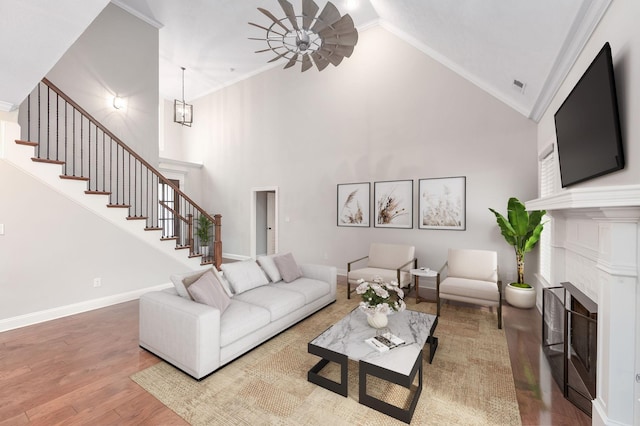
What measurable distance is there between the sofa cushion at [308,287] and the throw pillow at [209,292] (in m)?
0.95

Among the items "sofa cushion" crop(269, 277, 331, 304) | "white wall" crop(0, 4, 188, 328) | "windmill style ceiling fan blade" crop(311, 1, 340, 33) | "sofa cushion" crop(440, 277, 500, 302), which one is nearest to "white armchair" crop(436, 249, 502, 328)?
"sofa cushion" crop(440, 277, 500, 302)

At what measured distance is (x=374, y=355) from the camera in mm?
2186

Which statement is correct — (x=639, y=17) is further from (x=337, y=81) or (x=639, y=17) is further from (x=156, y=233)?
(x=156, y=233)

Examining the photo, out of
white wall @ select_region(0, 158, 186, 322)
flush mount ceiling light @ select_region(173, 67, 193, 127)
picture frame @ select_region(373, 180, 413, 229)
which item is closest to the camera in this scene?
white wall @ select_region(0, 158, 186, 322)

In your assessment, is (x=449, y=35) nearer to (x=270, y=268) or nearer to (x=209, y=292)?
(x=270, y=268)

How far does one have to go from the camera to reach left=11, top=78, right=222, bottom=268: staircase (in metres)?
3.97

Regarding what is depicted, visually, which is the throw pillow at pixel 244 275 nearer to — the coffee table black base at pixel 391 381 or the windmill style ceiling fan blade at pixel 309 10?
the coffee table black base at pixel 391 381

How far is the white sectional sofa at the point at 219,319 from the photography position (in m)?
2.39

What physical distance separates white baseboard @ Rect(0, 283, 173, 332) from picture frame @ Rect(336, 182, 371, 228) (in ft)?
12.9

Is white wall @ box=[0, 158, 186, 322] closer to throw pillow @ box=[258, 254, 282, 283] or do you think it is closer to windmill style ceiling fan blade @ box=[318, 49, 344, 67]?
throw pillow @ box=[258, 254, 282, 283]

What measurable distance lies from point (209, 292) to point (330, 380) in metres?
1.40

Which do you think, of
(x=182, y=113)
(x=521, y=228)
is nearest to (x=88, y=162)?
(x=182, y=113)

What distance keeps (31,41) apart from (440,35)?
15.3 feet

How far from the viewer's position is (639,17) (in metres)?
1.60
